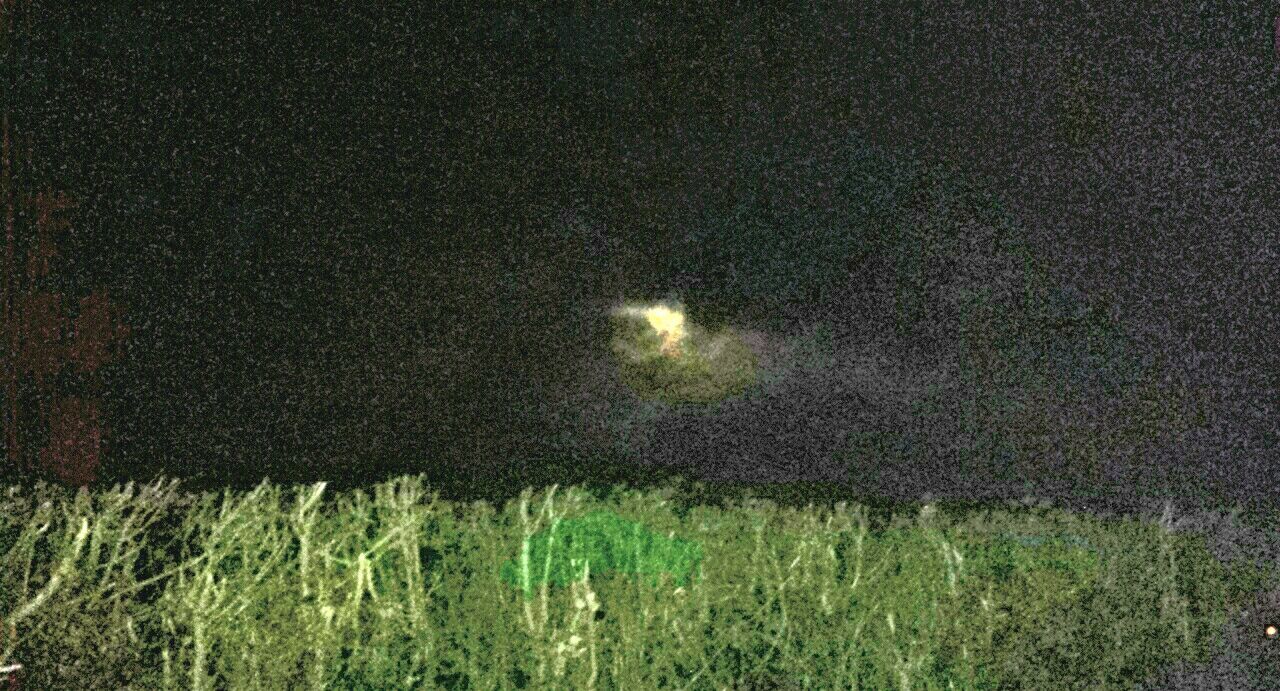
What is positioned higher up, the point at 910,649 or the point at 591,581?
the point at 591,581

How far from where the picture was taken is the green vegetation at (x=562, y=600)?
3.05m

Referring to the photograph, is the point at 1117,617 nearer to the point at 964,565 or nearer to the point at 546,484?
the point at 964,565

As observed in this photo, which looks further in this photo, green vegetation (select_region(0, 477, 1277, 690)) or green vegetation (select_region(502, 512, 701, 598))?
green vegetation (select_region(502, 512, 701, 598))

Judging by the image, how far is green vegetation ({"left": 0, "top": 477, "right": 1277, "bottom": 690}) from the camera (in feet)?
10.00

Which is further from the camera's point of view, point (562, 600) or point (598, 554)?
point (598, 554)

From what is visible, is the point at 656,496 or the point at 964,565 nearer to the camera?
the point at 964,565

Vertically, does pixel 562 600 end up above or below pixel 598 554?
below

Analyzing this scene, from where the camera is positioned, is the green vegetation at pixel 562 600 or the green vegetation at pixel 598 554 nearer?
the green vegetation at pixel 562 600

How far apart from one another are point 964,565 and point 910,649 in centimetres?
84

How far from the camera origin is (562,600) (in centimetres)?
372

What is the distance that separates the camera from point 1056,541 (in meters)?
4.79

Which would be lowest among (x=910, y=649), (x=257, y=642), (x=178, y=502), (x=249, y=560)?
(x=910, y=649)

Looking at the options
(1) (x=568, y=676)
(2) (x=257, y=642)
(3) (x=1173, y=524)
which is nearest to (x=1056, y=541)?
(3) (x=1173, y=524)

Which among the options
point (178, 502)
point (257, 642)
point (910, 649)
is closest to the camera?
point (257, 642)
